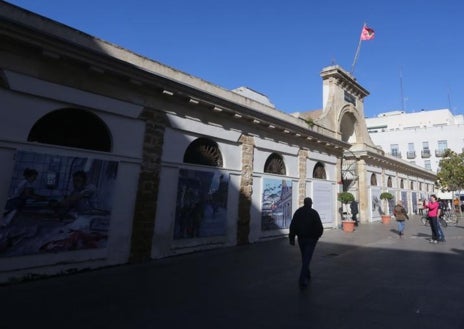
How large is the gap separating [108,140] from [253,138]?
5.79 meters

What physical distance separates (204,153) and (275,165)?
414 cm

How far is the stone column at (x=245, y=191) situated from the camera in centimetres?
1130

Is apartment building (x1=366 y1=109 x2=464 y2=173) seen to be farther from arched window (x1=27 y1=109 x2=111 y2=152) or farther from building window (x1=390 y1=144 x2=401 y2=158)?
arched window (x1=27 y1=109 x2=111 y2=152)

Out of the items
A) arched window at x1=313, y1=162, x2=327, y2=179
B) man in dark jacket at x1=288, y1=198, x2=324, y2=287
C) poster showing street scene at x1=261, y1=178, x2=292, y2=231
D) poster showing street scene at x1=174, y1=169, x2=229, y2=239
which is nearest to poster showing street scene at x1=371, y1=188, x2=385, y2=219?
arched window at x1=313, y1=162, x2=327, y2=179

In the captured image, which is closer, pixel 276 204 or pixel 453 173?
pixel 276 204

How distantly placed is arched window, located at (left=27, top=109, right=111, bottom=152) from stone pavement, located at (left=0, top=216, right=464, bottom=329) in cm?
291

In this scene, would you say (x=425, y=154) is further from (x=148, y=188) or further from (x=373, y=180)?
(x=148, y=188)

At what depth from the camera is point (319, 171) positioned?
643 inches

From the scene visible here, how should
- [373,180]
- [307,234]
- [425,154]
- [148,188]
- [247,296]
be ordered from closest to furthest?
[247,296] → [307,234] → [148,188] → [373,180] → [425,154]

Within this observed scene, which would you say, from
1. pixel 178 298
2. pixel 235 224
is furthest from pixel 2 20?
pixel 235 224

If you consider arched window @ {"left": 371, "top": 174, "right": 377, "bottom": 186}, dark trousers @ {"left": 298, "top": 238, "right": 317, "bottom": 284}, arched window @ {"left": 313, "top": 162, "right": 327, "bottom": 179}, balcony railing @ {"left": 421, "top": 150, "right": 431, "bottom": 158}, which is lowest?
dark trousers @ {"left": 298, "top": 238, "right": 317, "bottom": 284}

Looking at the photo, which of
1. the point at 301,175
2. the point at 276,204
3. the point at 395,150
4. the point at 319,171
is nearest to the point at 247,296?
the point at 276,204

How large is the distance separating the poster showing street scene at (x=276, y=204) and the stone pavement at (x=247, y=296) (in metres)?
3.87

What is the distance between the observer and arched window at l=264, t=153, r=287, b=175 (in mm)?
12994
